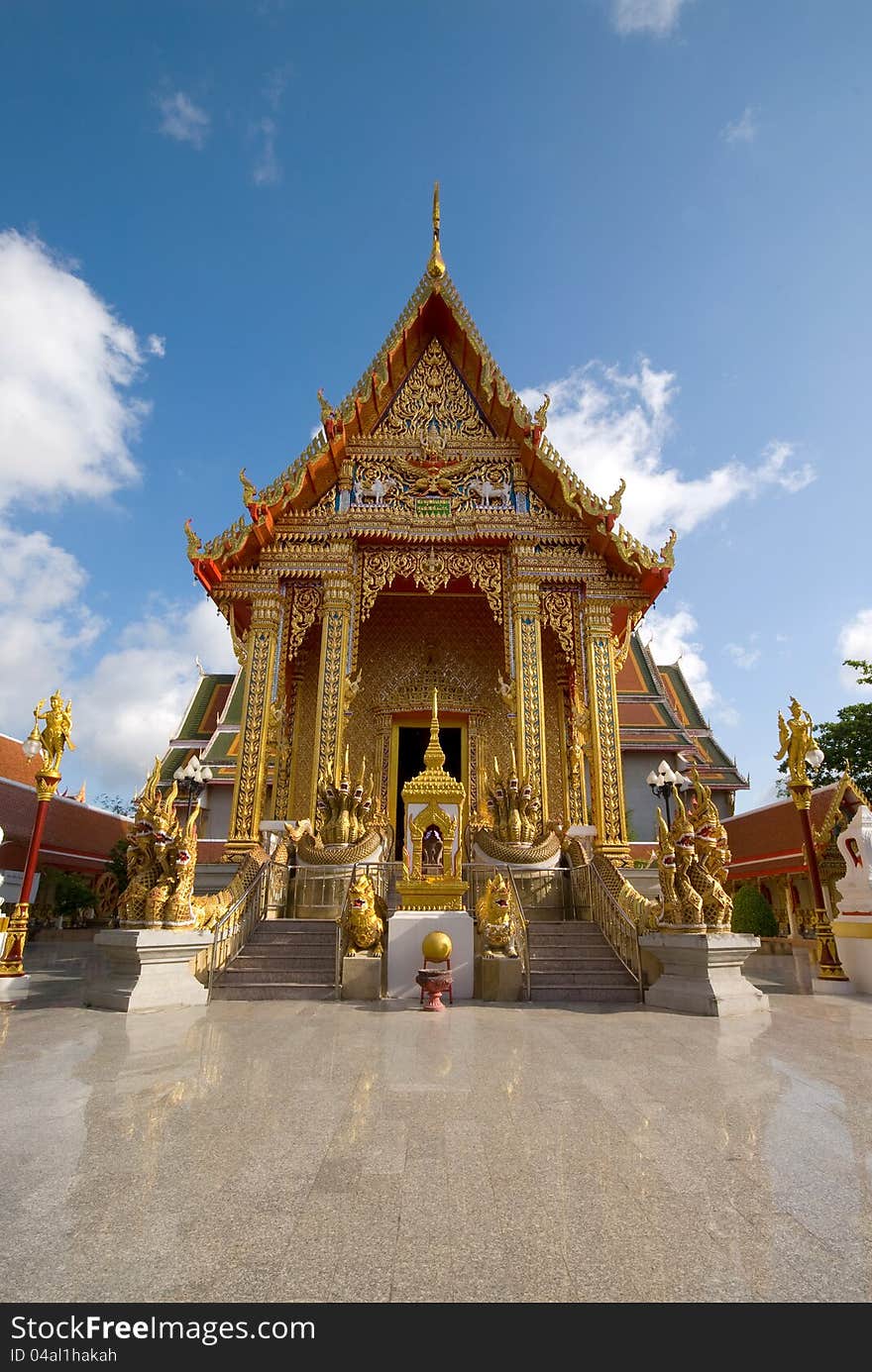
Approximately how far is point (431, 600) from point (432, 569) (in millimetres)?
1965

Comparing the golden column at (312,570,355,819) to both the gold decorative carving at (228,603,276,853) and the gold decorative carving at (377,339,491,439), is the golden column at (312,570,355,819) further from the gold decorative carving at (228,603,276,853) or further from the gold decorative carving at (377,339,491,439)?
the gold decorative carving at (377,339,491,439)

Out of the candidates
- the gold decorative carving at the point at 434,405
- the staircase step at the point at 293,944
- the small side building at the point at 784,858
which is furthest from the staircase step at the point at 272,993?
the gold decorative carving at the point at 434,405

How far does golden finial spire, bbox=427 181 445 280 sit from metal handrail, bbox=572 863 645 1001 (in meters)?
12.7

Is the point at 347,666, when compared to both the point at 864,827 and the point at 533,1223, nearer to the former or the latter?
the point at 864,827

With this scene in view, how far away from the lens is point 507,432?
14359 millimetres

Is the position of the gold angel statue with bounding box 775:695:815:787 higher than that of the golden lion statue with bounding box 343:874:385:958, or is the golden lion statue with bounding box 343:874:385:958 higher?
the gold angel statue with bounding box 775:695:815:787

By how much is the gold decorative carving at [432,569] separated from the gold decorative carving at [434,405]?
2769 mm

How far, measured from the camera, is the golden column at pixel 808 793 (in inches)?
346

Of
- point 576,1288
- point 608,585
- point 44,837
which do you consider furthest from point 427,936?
point 44,837

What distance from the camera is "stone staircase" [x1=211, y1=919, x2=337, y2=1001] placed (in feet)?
23.1

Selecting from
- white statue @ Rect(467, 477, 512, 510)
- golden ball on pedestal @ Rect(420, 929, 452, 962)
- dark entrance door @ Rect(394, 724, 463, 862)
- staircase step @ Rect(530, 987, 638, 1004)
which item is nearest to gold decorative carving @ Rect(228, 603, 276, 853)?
dark entrance door @ Rect(394, 724, 463, 862)

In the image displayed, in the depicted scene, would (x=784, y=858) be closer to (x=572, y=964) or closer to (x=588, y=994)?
(x=572, y=964)

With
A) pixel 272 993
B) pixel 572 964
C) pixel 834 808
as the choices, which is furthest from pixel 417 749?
pixel 272 993

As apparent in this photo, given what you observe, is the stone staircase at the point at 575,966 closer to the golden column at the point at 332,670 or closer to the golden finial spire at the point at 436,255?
the golden column at the point at 332,670
